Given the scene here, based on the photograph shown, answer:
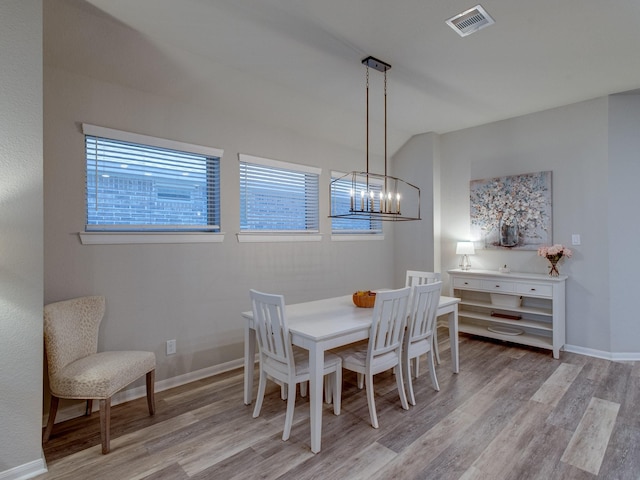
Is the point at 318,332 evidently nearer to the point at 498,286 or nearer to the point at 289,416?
the point at 289,416

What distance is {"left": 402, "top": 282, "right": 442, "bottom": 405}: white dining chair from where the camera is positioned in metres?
2.64

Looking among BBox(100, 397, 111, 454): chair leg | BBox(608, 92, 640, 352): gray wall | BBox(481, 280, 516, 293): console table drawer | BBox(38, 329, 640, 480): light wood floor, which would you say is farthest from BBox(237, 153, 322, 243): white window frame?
BBox(608, 92, 640, 352): gray wall

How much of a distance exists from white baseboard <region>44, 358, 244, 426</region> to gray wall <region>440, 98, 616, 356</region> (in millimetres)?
3527

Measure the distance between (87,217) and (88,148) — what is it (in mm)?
531

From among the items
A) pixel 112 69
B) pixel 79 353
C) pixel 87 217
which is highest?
pixel 112 69

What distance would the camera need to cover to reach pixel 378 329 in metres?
2.38

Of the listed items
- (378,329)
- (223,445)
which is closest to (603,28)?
(378,329)

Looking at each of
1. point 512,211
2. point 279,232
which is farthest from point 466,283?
point 279,232

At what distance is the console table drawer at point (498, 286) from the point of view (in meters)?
3.97

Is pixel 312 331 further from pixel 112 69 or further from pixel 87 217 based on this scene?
pixel 112 69

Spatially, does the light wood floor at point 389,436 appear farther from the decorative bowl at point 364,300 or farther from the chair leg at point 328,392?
the decorative bowl at point 364,300

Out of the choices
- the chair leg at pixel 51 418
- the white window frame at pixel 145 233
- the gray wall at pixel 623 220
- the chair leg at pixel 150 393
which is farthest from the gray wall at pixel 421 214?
the chair leg at pixel 51 418

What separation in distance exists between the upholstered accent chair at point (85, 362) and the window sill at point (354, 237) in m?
2.59

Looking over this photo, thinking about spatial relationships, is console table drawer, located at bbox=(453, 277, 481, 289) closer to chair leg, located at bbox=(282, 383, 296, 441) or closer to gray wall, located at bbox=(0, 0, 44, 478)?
chair leg, located at bbox=(282, 383, 296, 441)
